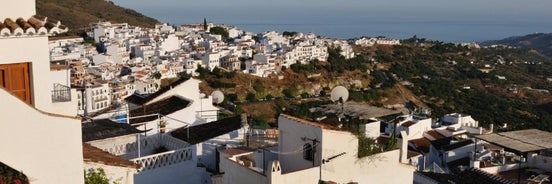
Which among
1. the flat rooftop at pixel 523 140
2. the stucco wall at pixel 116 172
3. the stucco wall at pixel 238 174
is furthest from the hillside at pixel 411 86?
the stucco wall at pixel 116 172

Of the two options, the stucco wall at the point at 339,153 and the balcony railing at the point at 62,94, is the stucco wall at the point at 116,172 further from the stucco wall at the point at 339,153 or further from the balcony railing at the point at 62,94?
the stucco wall at the point at 339,153

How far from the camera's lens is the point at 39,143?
16.1 feet

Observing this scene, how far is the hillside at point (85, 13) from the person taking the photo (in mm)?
75312

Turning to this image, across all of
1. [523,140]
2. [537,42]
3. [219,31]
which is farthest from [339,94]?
[537,42]

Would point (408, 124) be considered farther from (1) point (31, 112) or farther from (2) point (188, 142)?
(1) point (31, 112)

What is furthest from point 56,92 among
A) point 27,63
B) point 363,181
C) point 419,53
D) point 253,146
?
point 419,53

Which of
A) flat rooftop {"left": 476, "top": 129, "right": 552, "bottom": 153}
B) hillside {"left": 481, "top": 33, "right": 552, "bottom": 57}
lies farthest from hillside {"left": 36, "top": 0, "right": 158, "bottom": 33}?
hillside {"left": 481, "top": 33, "right": 552, "bottom": 57}

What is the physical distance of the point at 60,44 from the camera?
6212 cm

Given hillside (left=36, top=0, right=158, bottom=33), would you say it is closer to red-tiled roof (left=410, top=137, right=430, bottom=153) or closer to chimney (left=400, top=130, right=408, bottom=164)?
red-tiled roof (left=410, top=137, right=430, bottom=153)

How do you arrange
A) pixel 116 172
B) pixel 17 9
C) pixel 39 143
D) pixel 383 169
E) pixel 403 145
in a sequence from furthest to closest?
pixel 403 145 < pixel 383 169 < pixel 116 172 < pixel 17 9 < pixel 39 143

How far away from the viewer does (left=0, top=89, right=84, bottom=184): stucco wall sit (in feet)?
15.5

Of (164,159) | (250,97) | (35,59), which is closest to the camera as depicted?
(35,59)

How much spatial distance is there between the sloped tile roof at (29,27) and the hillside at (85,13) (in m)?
67.2

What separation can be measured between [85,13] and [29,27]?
288ft
